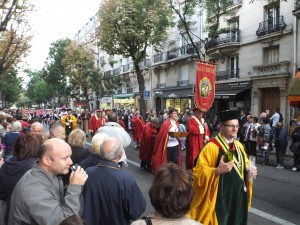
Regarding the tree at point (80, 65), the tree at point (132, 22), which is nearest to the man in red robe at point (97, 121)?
the tree at point (132, 22)

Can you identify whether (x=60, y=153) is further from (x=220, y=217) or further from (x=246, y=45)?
(x=246, y=45)

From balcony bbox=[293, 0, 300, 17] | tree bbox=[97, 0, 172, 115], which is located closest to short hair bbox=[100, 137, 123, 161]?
balcony bbox=[293, 0, 300, 17]

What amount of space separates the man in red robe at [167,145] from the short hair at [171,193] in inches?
269

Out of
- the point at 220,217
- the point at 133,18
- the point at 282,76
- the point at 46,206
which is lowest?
the point at 220,217

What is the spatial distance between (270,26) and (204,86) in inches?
655

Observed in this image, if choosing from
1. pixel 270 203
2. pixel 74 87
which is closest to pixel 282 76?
pixel 270 203

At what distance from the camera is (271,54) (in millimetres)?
24188

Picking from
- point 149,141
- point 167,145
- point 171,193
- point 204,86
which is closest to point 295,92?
point 204,86

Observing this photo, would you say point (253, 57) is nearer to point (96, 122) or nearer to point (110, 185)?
point (96, 122)

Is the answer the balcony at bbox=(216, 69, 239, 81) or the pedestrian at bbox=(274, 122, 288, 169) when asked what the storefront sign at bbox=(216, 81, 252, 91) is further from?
the pedestrian at bbox=(274, 122, 288, 169)

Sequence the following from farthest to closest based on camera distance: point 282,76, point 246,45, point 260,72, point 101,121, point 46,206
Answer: point 246,45 → point 260,72 → point 282,76 → point 101,121 → point 46,206

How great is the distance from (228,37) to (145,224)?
86.7 feet

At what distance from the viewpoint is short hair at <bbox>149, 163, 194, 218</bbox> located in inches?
87.1

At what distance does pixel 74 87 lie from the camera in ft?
172
